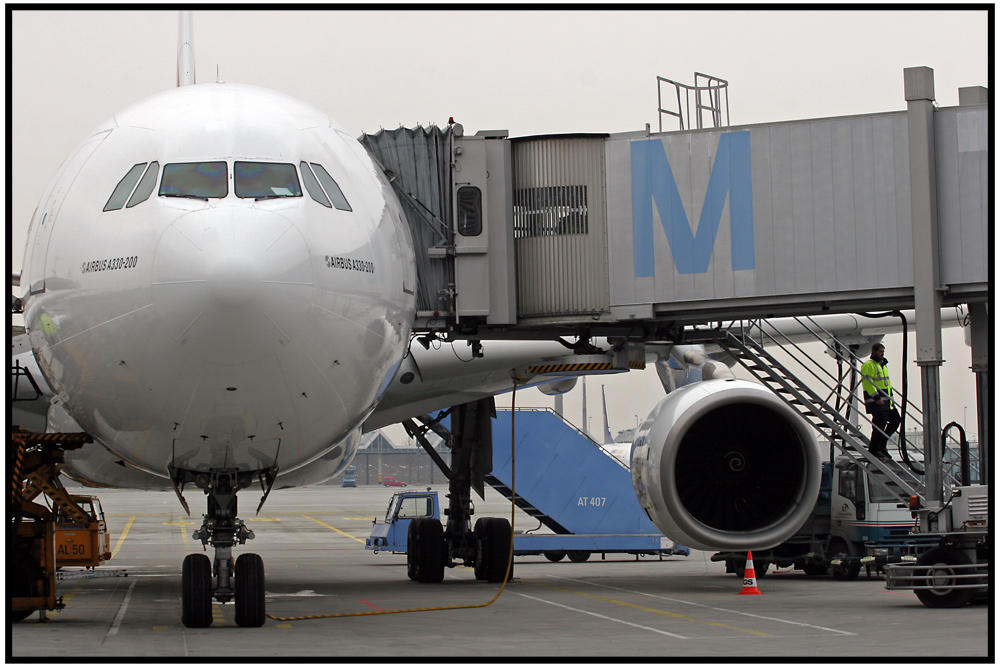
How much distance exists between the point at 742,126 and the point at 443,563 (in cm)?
705

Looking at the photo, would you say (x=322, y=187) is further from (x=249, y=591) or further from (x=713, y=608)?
(x=713, y=608)

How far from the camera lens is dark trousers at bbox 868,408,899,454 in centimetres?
1305

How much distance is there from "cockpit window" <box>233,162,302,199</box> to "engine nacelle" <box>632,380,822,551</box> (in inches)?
202

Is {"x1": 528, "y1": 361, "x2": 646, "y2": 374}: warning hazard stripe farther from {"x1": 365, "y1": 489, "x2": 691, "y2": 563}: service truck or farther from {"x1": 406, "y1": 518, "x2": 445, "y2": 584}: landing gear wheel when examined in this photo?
{"x1": 365, "y1": 489, "x2": 691, "y2": 563}: service truck

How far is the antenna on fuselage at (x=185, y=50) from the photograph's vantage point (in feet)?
46.9

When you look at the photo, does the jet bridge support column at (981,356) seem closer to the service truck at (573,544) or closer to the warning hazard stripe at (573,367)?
the warning hazard stripe at (573,367)

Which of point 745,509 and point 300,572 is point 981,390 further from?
point 300,572

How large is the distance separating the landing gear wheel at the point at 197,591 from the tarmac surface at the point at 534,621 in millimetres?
128

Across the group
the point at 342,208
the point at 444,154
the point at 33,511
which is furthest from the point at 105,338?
the point at 444,154

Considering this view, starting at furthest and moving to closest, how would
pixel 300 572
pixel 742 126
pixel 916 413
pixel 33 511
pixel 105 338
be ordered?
1. pixel 300 572
2. pixel 916 413
3. pixel 742 126
4. pixel 33 511
5. pixel 105 338

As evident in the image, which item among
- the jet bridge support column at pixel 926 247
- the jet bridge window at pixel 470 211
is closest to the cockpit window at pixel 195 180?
the jet bridge window at pixel 470 211

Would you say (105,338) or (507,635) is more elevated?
(105,338)

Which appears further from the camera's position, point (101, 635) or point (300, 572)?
point (300, 572)

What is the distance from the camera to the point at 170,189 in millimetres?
8234
